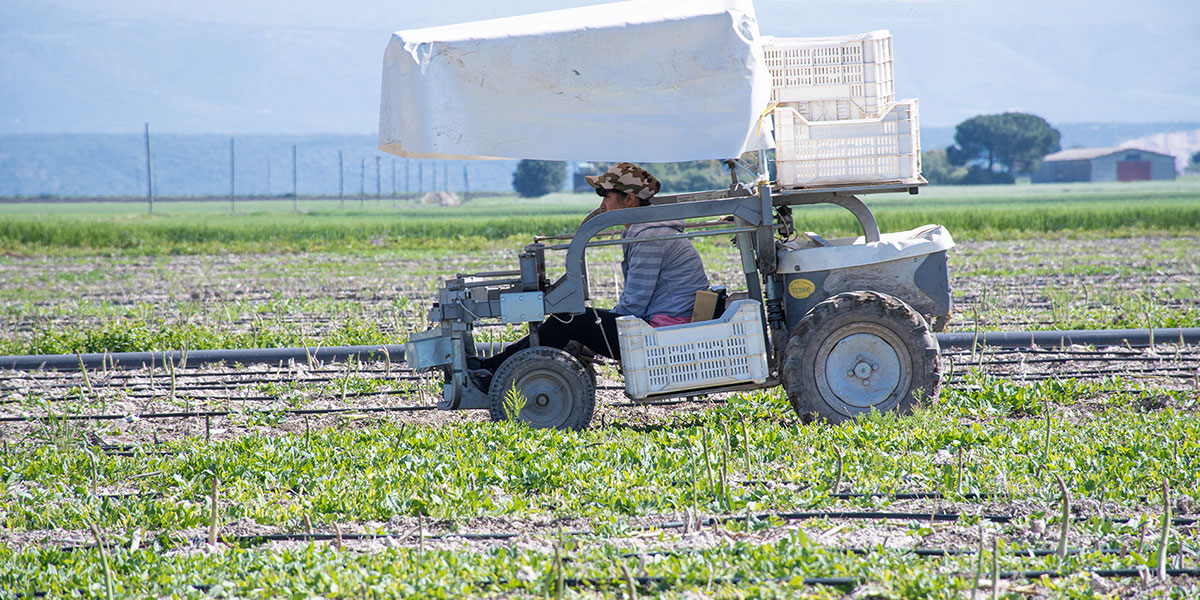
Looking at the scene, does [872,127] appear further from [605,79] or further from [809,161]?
[605,79]

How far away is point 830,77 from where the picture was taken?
234 inches

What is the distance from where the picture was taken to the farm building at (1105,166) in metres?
119

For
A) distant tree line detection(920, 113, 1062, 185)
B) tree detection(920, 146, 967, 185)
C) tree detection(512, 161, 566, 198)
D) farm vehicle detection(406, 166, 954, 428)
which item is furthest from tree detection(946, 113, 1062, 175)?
farm vehicle detection(406, 166, 954, 428)

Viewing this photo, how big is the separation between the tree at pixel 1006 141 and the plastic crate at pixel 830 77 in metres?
120

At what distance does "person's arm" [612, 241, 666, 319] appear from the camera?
242 inches

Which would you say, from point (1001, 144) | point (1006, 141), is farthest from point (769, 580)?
point (1006, 141)

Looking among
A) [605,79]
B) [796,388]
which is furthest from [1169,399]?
[605,79]

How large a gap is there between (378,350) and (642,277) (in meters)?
3.25

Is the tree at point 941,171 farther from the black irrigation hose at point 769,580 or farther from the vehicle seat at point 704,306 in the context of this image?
the black irrigation hose at point 769,580

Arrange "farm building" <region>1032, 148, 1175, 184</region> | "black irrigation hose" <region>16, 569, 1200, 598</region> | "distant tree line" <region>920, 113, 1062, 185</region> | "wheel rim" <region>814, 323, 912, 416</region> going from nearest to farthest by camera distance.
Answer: "black irrigation hose" <region>16, 569, 1200, 598</region>, "wheel rim" <region>814, 323, 912, 416</region>, "distant tree line" <region>920, 113, 1062, 185</region>, "farm building" <region>1032, 148, 1175, 184</region>

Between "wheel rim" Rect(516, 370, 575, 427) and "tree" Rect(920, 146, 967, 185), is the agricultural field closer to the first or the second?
"wheel rim" Rect(516, 370, 575, 427)

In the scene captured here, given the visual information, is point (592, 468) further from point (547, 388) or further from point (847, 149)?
point (847, 149)

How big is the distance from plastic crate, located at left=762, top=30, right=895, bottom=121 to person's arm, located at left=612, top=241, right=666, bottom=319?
1079 mm

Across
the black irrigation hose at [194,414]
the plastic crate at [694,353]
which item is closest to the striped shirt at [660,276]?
the plastic crate at [694,353]
